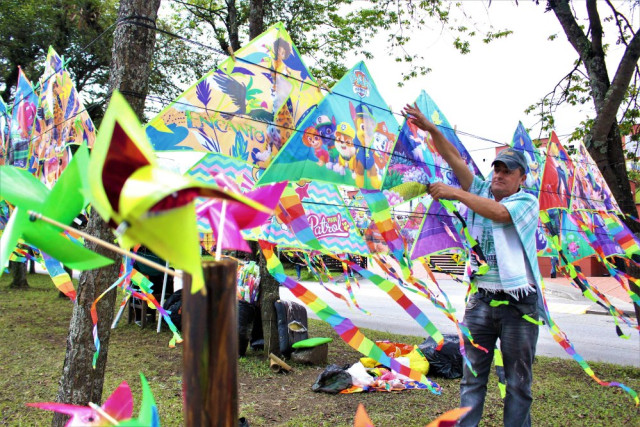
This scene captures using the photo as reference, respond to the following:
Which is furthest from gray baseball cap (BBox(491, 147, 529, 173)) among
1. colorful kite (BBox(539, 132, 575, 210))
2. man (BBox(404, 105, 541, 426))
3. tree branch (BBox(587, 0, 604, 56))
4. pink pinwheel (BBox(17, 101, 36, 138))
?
tree branch (BBox(587, 0, 604, 56))

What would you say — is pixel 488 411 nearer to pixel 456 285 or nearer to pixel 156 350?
pixel 156 350

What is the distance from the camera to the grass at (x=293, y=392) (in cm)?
395

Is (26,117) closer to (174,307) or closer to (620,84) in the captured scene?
(174,307)

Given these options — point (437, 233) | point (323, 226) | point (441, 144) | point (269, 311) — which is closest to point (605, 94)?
point (437, 233)

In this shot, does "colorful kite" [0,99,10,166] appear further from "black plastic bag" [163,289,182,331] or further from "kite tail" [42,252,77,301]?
"black plastic bag" [163,289,182,331]

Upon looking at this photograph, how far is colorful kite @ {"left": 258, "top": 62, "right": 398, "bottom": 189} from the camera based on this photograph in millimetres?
2387

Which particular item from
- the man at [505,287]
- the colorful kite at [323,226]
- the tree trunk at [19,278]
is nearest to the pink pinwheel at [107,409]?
the man at [505,287]

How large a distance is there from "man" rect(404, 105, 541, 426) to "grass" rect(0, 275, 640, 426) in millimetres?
1570

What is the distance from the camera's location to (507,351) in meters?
2.45

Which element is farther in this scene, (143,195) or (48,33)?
(48,33)

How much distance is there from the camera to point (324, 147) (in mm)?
2525

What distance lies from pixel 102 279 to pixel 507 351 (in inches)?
89.2

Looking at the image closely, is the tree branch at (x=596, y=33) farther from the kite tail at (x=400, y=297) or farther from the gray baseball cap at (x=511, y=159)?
the kite tail at (x=400, y=297)

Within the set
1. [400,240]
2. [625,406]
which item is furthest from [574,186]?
[400,240]
